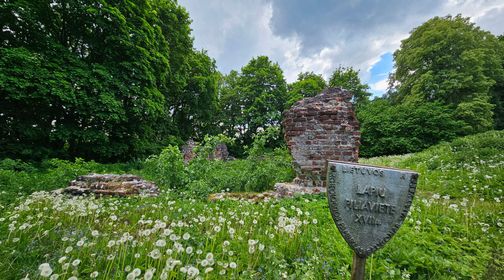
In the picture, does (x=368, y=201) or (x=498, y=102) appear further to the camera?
(x=498, y=102)

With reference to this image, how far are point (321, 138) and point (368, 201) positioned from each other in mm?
4365

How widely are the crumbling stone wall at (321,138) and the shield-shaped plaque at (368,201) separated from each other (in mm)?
4139

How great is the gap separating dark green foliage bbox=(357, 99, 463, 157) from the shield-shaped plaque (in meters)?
21.5

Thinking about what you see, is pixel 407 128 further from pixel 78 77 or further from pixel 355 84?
pixel 78 77

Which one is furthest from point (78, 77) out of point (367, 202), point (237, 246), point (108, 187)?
point (367, 202)

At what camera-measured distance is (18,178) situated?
18.6 feet

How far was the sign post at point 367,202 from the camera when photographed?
70.9 inches

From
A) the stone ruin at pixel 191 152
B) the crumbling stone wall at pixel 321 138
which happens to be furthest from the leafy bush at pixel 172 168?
the stone ruin at pixel 191 152

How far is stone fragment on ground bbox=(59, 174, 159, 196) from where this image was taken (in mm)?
5512

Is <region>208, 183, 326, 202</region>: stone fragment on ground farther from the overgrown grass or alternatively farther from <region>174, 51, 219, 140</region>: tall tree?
<region>174, 51, 219, 140</region>: tall tree

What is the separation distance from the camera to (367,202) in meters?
1.82

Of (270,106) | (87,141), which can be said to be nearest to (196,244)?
(87,141)

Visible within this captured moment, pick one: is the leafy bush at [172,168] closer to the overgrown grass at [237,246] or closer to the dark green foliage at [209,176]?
the dark green foliage at [209,176]

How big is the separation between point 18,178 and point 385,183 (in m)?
8.25
